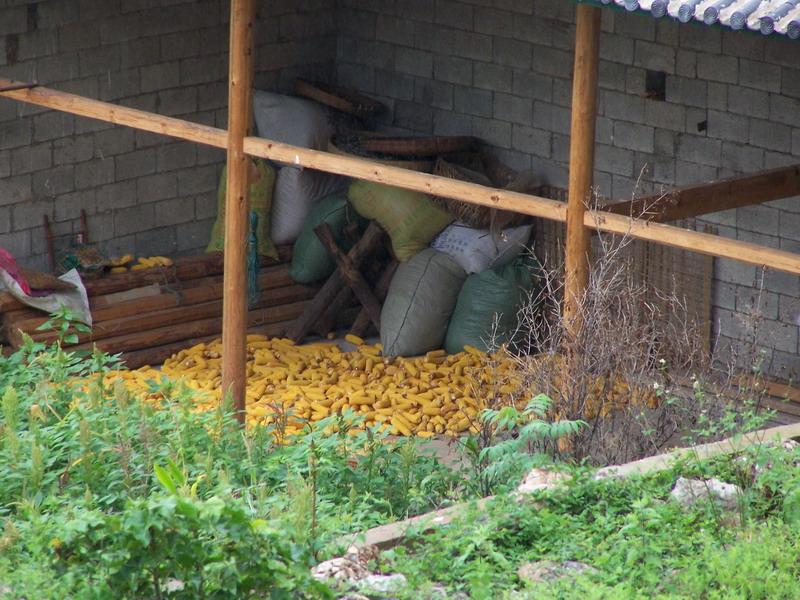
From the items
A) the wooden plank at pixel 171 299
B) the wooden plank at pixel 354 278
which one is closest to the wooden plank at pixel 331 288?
the wooden plank at pixel 354 278

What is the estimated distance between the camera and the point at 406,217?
12844 mm

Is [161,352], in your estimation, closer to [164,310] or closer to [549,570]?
[164,310]

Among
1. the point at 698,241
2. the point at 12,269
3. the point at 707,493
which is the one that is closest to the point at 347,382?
the point at 12,269

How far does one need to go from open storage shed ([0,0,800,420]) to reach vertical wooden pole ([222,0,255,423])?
0.01 meters

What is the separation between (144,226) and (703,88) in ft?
16.2

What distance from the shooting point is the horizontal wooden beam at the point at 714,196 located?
921cm

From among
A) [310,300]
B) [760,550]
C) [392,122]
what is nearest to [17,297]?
[310,300]

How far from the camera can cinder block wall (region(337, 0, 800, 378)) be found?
1116 centimetres

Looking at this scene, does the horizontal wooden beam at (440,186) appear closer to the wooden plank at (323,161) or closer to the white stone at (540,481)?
the wooden plank at (323,161)

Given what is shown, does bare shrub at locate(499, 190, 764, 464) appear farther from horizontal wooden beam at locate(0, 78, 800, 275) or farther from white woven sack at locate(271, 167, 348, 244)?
white woven sack at locate(271, 167, 348, 244)

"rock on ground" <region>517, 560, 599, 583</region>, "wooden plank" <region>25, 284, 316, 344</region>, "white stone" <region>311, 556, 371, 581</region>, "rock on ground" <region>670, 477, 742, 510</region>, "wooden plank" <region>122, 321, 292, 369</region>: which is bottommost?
"wooden plank" <region>122, 321, 292, 369</region>

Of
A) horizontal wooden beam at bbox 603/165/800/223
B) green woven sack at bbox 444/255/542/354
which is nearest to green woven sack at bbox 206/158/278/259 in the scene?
green woven sack at bbox 444/255/542/354

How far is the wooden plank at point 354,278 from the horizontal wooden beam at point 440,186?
3.14 m

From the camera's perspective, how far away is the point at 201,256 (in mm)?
13156
